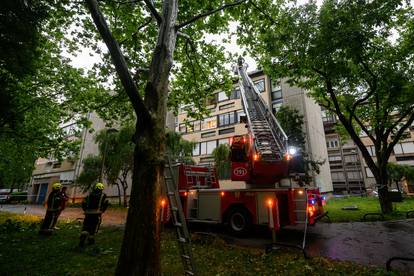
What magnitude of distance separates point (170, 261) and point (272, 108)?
2377cm

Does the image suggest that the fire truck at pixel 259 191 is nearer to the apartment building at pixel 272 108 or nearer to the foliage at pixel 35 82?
the foliage at pixel 35 82

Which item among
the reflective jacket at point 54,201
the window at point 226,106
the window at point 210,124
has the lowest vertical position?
the reflective jacket at point 54,201

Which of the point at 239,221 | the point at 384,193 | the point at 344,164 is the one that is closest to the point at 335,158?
the point at 344,164

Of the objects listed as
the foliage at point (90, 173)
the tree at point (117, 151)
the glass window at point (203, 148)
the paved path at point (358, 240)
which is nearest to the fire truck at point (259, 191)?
the paved path at point (358, 240)

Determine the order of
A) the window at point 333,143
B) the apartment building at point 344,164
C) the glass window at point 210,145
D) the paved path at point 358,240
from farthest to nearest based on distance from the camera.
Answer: the window at point 333,143
the apartment building at point 344,164
the glass window at point 210,145
the paved path at point 358,240

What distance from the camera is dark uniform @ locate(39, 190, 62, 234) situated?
8675mm

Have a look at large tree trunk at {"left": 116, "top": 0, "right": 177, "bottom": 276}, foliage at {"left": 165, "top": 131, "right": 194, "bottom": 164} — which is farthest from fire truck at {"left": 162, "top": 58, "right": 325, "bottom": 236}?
foliage at {"left": 165, "top": 131, "right": 194, "bottom": 164}

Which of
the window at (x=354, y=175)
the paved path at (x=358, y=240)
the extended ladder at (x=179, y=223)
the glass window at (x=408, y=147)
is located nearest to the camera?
the extended ladder at (x=179, y=223)

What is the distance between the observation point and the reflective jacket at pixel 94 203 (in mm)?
7140

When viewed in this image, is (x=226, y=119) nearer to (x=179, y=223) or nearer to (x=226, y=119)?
(x=226, y=119)

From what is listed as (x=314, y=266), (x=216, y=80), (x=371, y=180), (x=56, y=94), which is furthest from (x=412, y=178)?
(x=56, y=94)

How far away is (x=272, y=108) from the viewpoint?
2655cm

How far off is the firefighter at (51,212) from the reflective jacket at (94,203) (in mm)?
2719

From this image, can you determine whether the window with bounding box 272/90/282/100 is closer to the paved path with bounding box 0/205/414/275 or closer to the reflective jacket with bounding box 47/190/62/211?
the paved path with bounding box 0/205/414/275
